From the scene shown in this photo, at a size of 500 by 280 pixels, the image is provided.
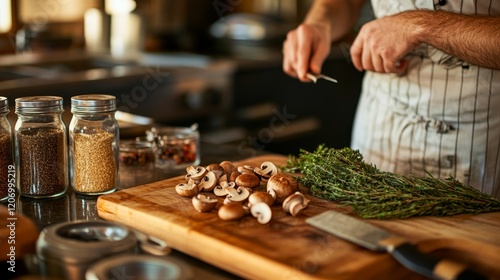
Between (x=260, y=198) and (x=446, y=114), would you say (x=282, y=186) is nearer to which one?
(x=260, y=198)

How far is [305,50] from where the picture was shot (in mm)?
1911

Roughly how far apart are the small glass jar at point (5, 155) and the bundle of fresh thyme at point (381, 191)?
0.60 meters

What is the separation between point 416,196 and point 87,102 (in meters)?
0.66

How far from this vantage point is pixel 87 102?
1405 millimetres

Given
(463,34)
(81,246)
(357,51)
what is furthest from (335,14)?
(81,246)

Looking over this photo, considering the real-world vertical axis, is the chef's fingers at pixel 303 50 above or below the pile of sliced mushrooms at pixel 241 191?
above

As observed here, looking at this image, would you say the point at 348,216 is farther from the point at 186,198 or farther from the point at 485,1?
the point at 485,1

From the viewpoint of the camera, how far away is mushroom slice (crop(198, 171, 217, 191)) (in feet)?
4.63

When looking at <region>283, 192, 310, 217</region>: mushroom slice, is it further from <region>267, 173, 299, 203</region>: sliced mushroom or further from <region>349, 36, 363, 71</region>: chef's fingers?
<region>349, 36, 363, 71</region>: chef's fingers

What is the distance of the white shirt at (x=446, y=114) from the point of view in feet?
6.00

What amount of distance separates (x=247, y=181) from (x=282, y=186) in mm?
81

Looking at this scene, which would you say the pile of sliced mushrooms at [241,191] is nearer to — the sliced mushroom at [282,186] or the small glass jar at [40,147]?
the sliced mushroom at [282,186]

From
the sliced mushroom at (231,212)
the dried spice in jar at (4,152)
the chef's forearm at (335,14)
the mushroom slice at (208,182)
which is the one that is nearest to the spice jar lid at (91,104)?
the dried spice in jar at (4,152)

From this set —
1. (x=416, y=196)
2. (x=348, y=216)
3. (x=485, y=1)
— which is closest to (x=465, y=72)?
(x=485, y=1)
